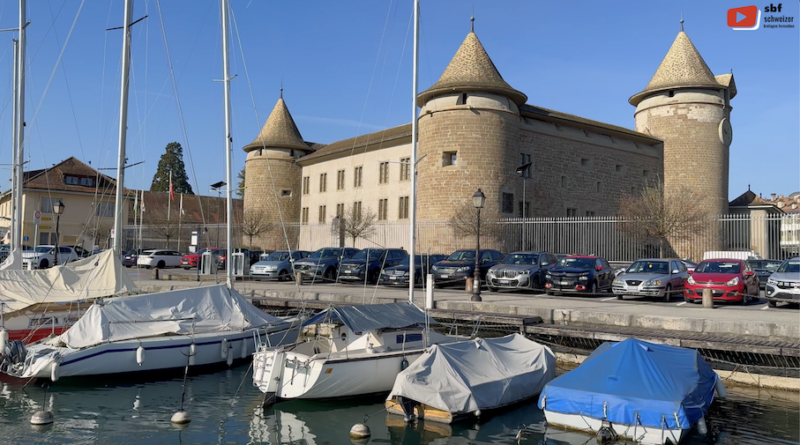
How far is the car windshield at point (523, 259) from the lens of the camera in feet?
82.0

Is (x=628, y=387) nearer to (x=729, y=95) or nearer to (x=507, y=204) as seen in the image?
(x=507, y=204)

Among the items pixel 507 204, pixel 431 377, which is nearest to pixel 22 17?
pixel 431 377

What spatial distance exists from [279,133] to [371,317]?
171ft

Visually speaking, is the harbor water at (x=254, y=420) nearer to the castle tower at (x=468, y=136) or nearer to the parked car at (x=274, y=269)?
the parked car at (x=274, y=269)

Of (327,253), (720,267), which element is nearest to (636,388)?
(720,267)

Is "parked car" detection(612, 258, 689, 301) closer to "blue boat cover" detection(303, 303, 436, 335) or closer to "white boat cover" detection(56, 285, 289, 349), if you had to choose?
"blue boat cover" detection(303, 303, 436, 335)

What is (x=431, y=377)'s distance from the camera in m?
10.9

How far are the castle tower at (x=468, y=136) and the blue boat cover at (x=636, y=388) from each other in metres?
30.0

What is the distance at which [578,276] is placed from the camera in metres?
22.4

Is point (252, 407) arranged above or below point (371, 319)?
→ below

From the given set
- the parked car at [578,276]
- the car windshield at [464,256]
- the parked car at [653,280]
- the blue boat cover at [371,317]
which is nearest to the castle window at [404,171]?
the car windshield at [464,256]

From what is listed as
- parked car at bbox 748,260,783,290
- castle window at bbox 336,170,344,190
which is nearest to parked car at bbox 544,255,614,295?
parked car at bbox 748,260,783,290

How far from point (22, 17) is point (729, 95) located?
48891 millimetres

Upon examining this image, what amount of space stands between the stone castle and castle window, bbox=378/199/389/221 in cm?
8
